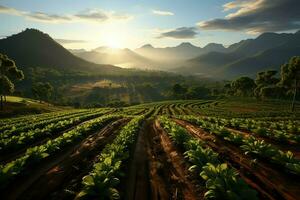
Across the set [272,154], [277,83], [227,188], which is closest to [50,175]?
[227,188]

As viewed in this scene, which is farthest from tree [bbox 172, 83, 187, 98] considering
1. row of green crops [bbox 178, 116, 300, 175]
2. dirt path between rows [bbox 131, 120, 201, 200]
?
Result: row of green crops [bbox 178, 116, 300, 175]

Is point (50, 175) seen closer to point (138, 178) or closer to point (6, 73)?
point (138, 178)

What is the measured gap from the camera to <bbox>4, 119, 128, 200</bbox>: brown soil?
10781mm

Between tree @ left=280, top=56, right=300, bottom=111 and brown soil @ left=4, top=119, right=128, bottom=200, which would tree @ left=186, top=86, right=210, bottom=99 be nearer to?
tree @ left=280, top=56, right=300, bottom=111

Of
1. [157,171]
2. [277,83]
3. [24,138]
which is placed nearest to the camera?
[157,171]

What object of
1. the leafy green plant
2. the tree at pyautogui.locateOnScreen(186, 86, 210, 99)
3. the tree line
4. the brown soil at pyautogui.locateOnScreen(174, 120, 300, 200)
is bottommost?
the tree at pyautogui.locateOnScreen(186, 86, 210, 99)

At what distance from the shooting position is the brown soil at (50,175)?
10781mm

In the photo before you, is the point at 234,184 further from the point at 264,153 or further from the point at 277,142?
the point at 277,142

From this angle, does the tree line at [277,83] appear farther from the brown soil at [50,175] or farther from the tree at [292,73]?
the brown soil at [50,175]

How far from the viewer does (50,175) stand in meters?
12.7

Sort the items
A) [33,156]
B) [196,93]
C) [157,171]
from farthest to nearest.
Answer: [196,93] → [33,156] → [157,171]

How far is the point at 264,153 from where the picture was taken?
13586 mm

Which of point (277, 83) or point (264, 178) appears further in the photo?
point (277, 83)

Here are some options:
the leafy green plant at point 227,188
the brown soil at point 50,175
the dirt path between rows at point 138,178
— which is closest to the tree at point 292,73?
the dirt path between rows at point 138,178
